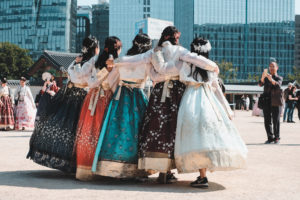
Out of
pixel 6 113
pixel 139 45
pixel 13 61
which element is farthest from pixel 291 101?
pixel 13 61

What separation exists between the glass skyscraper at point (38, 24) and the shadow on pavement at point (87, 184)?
10819cm

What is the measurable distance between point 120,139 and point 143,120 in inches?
13.3

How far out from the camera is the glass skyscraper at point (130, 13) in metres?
126

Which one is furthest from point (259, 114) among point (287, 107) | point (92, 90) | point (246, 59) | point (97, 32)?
point (97, 32)

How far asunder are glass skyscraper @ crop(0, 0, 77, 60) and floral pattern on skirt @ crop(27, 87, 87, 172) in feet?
354

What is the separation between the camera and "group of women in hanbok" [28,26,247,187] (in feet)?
16.3

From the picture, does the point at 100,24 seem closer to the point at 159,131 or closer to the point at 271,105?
the point at 271,105

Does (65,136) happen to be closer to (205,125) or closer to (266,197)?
(205,125)

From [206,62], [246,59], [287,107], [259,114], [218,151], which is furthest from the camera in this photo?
[246,59]

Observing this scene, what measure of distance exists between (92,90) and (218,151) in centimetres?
181

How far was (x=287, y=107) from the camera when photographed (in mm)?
23547

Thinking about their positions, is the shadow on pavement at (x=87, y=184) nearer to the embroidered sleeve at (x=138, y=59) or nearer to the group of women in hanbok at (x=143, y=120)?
the group of women in hanbok at (x=143, y=120)

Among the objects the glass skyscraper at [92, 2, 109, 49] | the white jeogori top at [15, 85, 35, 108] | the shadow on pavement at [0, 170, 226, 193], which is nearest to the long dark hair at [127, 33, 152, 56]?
the shadow on pavement at [0, 170, 226, 193]

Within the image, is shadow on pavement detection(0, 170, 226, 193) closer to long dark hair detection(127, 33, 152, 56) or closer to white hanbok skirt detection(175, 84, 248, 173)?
white hanbok skirt detection(175, 84, 248, 173)
